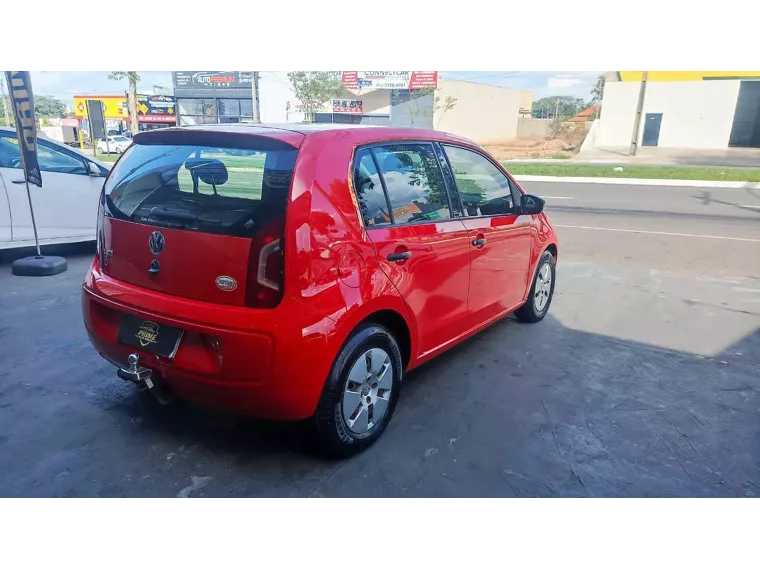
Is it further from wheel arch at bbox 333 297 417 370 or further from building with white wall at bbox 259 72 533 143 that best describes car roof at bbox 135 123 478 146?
building with white wall at bbox 259 72 533 143

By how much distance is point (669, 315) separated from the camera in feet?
18.0

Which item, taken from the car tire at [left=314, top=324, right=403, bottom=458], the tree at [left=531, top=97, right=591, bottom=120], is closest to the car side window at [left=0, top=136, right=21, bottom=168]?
the car tire at [left=314, top=324, right=403, bottom=458]

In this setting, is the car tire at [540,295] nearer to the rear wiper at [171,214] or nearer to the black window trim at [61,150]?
the rear wiper at [171,214]

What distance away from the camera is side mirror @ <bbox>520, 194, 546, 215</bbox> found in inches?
179

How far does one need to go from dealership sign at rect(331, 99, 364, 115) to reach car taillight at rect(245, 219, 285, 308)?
45.2 m

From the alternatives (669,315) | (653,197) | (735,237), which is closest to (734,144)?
(653,197)

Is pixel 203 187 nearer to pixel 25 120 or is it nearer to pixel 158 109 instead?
pixel 25 120

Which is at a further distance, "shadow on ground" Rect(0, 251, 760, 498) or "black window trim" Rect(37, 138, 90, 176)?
"black window trim" Rect(37, 138, 90, 176)

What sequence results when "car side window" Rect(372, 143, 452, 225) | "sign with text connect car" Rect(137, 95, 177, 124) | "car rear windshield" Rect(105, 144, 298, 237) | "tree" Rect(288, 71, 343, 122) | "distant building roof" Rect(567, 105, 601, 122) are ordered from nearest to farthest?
"car rear windshield" Rect(105, 144, 298, 237), "car side window" Rect(372, 143, 452, 225), "tree" Rect(288, 71, 343, 122), "sign with text connect car" Rect(137, 95, 177, 124), "distant building roof" Rect(567, 105, 601, 122)

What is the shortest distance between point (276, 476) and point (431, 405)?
1.19 metres

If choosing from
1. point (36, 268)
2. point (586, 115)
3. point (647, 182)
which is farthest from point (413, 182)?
point (586, 115)

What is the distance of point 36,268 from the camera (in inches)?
249

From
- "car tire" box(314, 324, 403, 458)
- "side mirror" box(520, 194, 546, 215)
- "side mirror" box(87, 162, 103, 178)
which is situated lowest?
"car tire" box(314, 324, 403, 458)

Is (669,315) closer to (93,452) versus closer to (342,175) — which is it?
(342,175)
